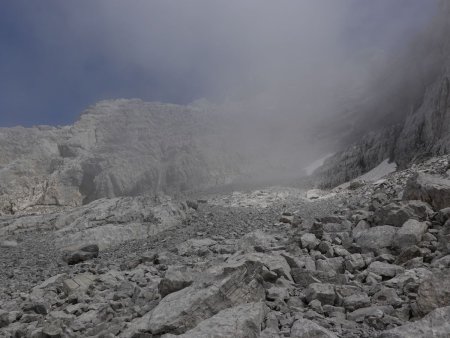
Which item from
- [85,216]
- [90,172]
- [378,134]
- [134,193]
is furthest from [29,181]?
[378,134]

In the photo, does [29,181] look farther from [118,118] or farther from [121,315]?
[121,315]

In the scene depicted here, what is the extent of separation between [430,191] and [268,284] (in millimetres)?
7665

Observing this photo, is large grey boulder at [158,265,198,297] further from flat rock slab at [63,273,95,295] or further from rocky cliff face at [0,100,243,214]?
rocky cliff face at [0,100,243,214]

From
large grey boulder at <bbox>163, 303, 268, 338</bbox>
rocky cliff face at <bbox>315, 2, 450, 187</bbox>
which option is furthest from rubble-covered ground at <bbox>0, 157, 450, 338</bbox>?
rocky cliff face at <bbox>315, 2, 450, 187</bbox>

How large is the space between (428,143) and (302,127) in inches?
2311

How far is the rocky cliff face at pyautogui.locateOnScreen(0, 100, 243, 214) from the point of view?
266 feet

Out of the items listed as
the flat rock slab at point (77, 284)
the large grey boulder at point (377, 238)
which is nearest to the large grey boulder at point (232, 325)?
the large grey boulder at point (377, 238)

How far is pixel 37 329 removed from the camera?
9.67 meters

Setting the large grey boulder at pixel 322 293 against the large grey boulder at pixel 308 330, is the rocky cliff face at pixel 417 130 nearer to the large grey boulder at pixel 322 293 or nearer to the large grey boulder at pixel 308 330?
the large grey boulder at pixel 322 293

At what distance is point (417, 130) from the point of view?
61.2m

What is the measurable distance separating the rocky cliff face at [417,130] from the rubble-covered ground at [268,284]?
38217mm

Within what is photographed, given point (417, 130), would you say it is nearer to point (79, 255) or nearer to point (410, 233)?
point (410, 233)

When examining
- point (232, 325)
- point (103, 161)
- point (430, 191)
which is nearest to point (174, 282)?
point (232, 325)

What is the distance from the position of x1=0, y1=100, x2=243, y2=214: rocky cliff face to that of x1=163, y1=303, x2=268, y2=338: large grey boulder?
77181 millimetres
